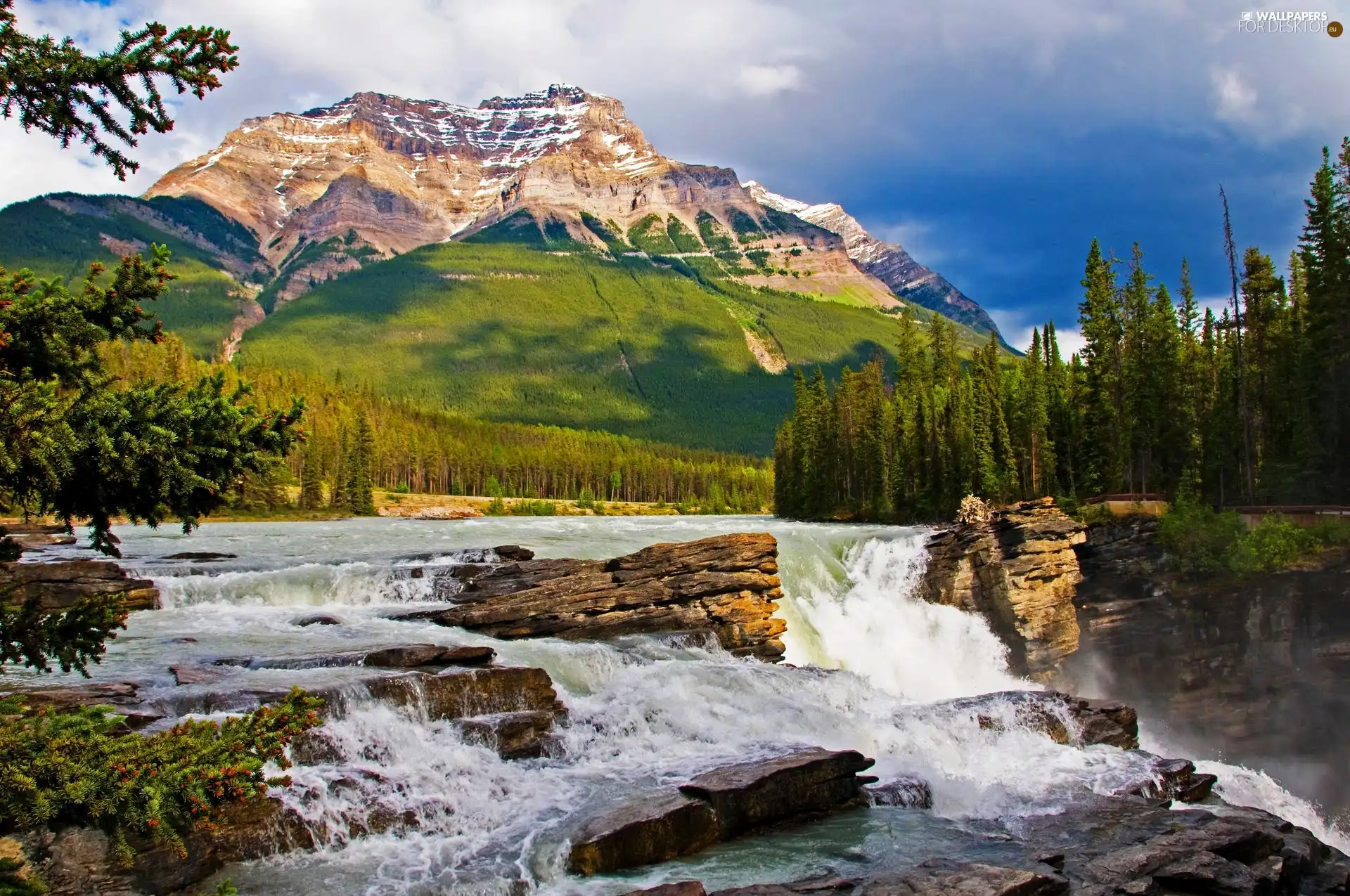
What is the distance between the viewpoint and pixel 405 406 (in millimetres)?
190000

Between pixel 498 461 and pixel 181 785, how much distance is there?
155 metres

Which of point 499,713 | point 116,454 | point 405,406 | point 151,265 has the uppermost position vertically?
point 405,406

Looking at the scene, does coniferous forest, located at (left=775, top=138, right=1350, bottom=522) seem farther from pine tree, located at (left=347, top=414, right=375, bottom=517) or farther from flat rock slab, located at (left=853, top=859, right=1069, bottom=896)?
pine tree, located at (left=347, top=414, right=375, bottom=517)

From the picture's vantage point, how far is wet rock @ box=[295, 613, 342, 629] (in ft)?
87.5

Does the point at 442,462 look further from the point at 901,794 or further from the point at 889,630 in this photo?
the point at 901,794

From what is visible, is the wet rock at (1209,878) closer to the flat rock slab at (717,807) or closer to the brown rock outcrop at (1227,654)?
the flat rock slab at (717,807)

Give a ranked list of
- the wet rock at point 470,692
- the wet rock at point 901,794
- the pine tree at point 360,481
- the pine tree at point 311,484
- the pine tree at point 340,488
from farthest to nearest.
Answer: the pine tree at point 360,481
the pine tree at point 340,488
the pine tree at point 311,484
the wet rock at point 470,692
the wet rock at point 901,794

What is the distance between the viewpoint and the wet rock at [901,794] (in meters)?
17.4

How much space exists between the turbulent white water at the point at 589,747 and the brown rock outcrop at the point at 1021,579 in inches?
229

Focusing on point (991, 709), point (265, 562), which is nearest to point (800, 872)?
point (991, 709)

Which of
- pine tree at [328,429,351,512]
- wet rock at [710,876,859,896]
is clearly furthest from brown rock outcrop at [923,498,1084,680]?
pine tree at [328,429,351,512]

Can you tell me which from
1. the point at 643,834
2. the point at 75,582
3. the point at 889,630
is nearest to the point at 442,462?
the point at 889,630

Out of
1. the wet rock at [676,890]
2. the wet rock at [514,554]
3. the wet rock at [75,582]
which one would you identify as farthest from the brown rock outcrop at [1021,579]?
the wet rock at [75,582]

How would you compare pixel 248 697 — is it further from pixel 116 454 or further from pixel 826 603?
pixel 826 603
